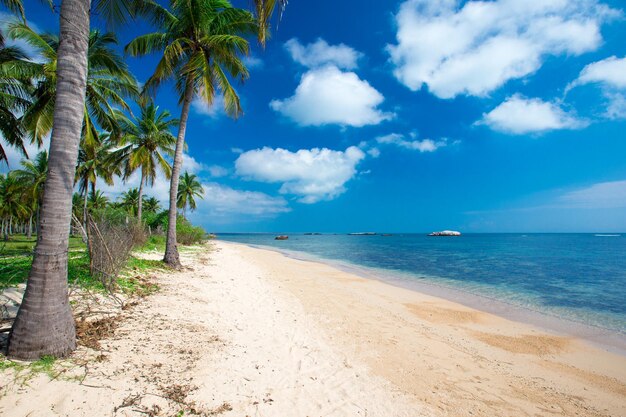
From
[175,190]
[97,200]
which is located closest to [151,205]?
[97,200]

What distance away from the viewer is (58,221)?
138 inches

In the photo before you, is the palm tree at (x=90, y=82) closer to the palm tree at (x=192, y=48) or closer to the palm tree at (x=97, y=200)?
the palm tree at (x=192, y=48)

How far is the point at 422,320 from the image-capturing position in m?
7.48

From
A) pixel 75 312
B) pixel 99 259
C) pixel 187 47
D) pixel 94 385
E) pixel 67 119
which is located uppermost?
pixel 187 47

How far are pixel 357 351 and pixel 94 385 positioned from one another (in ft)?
12.1

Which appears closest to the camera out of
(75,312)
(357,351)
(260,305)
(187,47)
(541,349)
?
(75,312)

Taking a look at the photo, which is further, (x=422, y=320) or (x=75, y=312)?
(x=422, y=320)

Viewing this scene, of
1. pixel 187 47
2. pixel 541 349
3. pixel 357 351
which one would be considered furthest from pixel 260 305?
pixel 187 47

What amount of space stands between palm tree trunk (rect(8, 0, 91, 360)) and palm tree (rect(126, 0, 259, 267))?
22.0 feet

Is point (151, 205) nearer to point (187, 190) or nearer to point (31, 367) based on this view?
point (187, 190)

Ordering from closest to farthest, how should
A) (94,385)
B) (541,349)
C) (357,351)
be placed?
(94,385) → (357,351) → (541,349)

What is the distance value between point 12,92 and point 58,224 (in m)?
13.8

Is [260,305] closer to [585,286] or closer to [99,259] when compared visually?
[99,259]

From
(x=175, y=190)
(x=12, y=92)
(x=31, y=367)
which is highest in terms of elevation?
(x=12, y=92)
